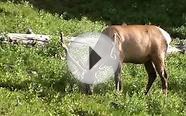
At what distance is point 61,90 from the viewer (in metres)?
13.9

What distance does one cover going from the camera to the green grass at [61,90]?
40.5ft

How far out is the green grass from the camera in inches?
486

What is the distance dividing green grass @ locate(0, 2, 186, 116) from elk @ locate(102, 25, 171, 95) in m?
0.56

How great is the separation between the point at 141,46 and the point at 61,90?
2483 mm

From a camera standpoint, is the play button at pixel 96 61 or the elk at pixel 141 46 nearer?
the play button at pixel 96 61

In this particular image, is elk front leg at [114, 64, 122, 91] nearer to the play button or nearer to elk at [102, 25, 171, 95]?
elk at [102, 25, 171, 95]

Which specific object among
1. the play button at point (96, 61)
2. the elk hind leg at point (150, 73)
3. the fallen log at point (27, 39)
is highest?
the play button at point (96, 61)

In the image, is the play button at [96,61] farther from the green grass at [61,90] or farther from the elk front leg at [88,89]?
the green grass at [61,90]

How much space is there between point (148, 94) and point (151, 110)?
1.26 m

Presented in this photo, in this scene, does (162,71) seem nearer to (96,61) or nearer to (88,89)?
(96,61)

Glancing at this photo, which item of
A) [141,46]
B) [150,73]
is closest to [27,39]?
[150,73]

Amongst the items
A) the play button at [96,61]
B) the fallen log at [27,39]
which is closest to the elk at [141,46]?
the play button at [96,61]

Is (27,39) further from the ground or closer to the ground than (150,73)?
further from the ground

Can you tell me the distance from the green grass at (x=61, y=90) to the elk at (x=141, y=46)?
56cm
